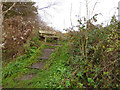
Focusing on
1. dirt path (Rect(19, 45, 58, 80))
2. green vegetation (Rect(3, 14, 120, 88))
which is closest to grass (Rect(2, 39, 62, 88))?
green vegetation (Rect(3, 14, 120, 88))

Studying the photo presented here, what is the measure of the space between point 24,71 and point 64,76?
150cm

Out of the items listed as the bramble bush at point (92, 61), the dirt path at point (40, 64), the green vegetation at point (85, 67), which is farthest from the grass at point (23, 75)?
the bramble bush at point (92, 61)

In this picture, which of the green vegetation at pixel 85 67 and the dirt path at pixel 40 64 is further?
the dirt path at pixel 40 64

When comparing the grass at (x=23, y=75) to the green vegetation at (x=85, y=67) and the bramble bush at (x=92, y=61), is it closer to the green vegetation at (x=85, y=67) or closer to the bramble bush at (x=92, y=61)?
the green vegetation at (x=85, y=67)

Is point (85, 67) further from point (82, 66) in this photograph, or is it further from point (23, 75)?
point (23, 75)

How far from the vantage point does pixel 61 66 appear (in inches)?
119

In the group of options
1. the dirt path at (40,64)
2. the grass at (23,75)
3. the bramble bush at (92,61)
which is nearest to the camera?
the bramble bush at (92,61)

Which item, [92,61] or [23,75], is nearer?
[92,61]

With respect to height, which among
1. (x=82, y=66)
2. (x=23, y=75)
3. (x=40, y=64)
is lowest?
(x=23, y=75)

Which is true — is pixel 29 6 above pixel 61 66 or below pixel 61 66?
above

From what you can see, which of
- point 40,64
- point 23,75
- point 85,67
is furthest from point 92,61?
point 23,75

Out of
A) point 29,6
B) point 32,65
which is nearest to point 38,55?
point 32,65

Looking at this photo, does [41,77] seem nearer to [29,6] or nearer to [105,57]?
[105,57]

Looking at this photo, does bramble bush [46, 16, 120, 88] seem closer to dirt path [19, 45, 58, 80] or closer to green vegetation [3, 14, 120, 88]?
green vegetation [3, 14, 120, 88]
